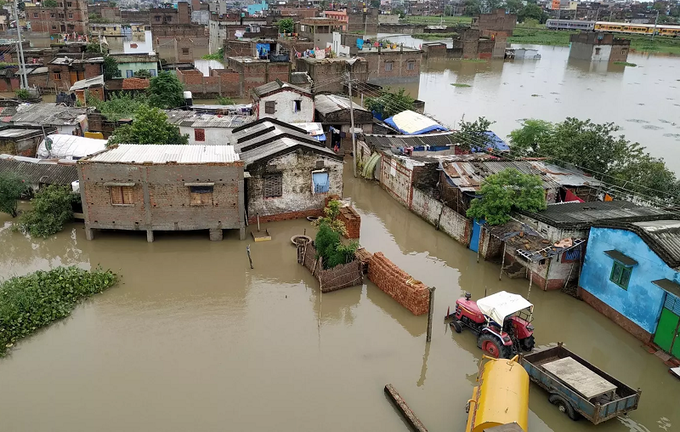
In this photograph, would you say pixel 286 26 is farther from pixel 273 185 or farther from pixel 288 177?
pixel 273 185

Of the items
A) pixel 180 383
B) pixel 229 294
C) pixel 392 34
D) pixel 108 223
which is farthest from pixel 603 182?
pixel 392 34

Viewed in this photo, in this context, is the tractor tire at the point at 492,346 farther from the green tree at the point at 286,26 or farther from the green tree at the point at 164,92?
the green tree at the point at 286,26

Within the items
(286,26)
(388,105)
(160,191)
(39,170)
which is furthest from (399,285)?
(286,26)

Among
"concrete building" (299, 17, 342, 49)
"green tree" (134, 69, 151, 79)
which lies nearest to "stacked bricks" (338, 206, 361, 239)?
"green tree" (134, 69, 151, 79)

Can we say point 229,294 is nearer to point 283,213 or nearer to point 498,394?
point 283,213

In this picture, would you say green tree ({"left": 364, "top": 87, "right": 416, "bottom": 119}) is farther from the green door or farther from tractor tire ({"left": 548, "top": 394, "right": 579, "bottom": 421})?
tractor tire ({"left": 548, "top": 394, "right": 579, "bottom": 421})

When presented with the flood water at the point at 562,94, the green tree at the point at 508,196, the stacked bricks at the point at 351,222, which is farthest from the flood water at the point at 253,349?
the flood water at the point at 562,94

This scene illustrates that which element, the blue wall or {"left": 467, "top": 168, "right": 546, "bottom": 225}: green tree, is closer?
the blue wall
